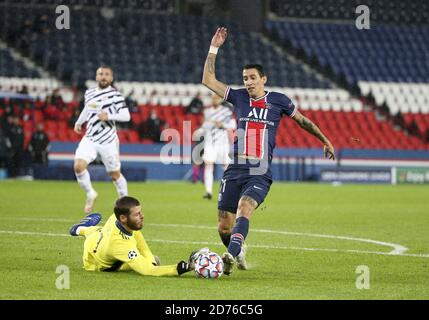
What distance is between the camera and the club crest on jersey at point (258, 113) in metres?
11.2

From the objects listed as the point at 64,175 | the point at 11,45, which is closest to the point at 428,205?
the point at 64,175

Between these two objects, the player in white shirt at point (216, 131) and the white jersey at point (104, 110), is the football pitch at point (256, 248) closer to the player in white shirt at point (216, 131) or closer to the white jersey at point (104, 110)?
the player in white shirt at point (216, 131)

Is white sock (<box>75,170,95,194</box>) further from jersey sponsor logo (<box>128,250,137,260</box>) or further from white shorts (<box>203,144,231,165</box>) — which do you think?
jersey sponsor logo (<box>128,250,137,260</box>)

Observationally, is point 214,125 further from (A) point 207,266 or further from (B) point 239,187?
(A) point 207,266

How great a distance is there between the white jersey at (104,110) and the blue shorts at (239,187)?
7.08 m

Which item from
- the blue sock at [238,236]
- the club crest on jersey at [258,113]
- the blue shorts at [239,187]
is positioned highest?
the club crest on jersey at [258,113]

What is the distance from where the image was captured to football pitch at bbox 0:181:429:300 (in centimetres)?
920

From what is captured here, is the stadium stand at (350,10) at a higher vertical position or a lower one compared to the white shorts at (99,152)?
higher

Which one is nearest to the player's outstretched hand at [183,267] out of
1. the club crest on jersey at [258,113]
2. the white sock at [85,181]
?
the club crest on jersey at [258,113]

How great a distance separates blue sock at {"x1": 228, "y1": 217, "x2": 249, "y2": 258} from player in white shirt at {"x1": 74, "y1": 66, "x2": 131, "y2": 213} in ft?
25.5

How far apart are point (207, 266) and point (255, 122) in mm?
1923

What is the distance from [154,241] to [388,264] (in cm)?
355

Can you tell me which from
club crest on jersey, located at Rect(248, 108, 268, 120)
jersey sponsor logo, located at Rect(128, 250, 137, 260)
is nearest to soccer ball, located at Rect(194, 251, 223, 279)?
jersey sponsor logo, located at Rect(128, 250, 137, 260)
